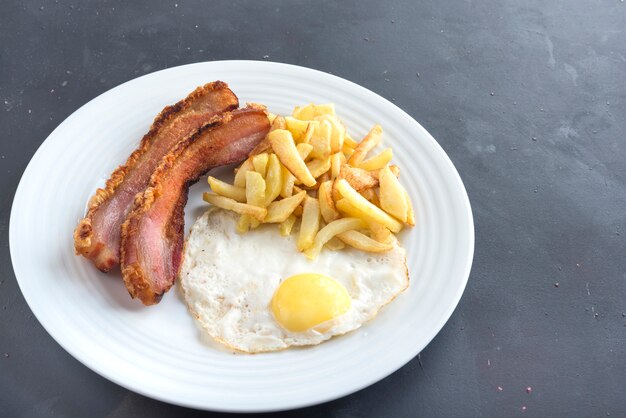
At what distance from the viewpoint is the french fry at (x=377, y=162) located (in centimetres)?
312

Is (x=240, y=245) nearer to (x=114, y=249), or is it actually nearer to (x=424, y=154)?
(x=114, y=249)

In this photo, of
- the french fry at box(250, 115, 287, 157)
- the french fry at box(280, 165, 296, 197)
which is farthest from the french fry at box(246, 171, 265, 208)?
the french fry at box(250, 115, 287, 157)

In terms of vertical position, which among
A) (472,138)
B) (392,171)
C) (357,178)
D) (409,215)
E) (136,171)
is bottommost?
(472,138)

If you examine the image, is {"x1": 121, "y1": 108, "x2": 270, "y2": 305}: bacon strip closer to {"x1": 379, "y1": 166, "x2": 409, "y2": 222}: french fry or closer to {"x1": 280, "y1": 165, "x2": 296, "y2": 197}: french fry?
{"x1": 280, "y1": 165, "x2": 296, "y2": 197}: french fry

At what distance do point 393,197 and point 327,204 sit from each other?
0.99 ft

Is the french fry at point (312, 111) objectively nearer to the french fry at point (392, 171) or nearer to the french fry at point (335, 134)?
the french fry at point (335, 134)

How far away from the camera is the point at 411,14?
454 centimetres

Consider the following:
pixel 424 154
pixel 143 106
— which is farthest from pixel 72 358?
pixel 424 154

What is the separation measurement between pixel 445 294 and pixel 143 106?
Answer: 6.12ft

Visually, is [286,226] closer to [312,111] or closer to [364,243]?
[364,243]

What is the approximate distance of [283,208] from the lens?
2.91m

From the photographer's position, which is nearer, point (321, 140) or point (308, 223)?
point (308, 223)

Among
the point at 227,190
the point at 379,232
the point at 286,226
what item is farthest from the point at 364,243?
the point at 227,190

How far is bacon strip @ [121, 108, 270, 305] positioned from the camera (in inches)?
105
